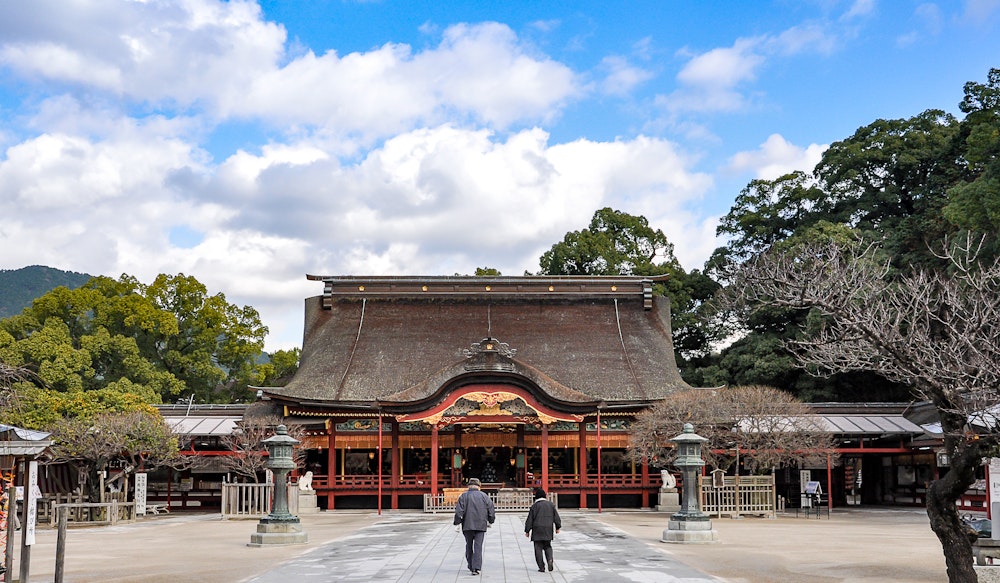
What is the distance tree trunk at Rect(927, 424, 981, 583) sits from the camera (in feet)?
35.2

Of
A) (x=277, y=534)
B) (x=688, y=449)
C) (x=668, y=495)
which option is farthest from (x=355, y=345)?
(x=688, y=449)

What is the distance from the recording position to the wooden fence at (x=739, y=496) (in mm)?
26156

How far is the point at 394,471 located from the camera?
99.9 feet

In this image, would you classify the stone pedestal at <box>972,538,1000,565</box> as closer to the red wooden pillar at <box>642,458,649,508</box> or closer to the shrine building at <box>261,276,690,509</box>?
the shrine building at <box>261,276,690,509</box>

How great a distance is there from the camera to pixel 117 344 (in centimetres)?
3703

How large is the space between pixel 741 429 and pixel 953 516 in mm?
15875

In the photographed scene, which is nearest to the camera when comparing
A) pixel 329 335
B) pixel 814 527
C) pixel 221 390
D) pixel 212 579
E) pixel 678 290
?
pixel 212 579

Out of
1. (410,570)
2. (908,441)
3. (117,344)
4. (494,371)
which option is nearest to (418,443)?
(494,371)

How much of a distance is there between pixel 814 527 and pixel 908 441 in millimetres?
10765

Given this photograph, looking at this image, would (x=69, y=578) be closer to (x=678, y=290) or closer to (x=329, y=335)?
(x=329, y=335)

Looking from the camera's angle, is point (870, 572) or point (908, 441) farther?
point (908, 441)

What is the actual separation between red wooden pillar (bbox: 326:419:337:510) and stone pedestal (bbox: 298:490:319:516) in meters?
0.70

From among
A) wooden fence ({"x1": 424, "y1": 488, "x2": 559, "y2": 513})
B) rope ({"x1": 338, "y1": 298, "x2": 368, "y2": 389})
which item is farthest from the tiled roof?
wooden fence ({"x1": 424, "y1": 488, "x2": 559, "y2": 513})

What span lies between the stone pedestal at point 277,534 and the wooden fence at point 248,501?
737 centimetres
